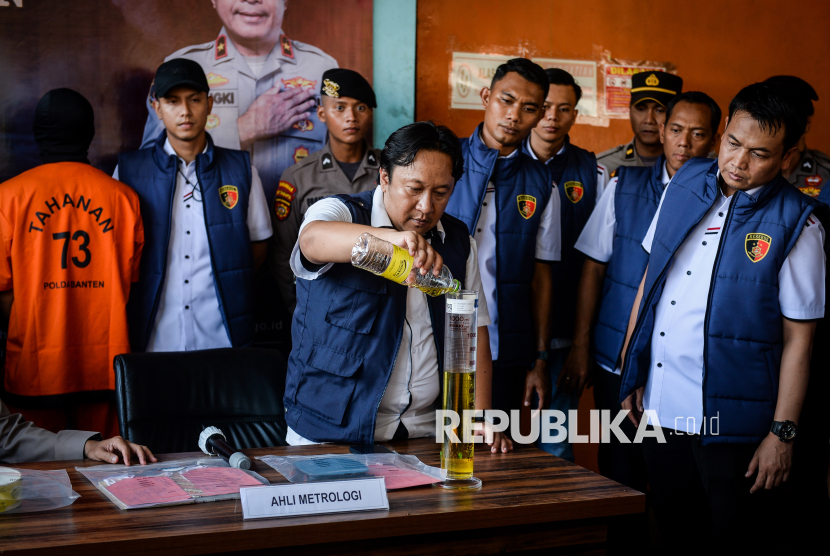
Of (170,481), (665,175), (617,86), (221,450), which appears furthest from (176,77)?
(617,86)

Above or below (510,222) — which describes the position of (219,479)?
below

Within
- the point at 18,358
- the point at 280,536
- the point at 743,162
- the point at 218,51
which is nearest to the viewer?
the point at 280,536

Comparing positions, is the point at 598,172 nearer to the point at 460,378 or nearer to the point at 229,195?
the point at 229,195

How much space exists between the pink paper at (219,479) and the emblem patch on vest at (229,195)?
152 centimetres

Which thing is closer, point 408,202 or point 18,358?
point 408,202

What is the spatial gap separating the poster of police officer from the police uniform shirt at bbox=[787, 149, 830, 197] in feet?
7.34

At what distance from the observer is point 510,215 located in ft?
8.63

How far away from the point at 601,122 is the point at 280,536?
10.6ft

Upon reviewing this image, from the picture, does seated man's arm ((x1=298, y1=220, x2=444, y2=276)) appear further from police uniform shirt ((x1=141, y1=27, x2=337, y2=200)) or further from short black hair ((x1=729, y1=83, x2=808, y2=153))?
police uniform shirt ((x1=141, y1=27, x2=337, y2=200))

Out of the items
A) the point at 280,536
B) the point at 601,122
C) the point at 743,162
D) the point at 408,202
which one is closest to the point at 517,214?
the point at 743,162

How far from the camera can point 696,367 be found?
209cm

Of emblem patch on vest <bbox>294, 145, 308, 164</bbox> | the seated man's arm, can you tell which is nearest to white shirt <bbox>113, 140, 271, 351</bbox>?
emblem patch on vest <bbox>294, 145, 308, 164</bbox>

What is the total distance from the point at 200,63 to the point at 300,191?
76 centimetres

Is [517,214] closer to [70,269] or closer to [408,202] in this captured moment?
[408,202]
